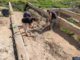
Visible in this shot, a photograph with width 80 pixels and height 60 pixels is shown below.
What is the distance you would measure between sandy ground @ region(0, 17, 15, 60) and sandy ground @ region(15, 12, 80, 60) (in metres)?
0.64

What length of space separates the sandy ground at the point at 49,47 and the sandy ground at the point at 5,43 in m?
0.64

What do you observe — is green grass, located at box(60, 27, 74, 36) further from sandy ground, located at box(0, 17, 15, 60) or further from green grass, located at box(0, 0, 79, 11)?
green grass, located at box(0, 0, 79, 11)

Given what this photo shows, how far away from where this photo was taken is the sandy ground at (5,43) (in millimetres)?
8323

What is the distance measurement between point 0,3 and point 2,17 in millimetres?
5275

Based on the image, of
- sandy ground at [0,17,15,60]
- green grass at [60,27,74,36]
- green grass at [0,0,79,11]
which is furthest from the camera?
green grass at [0,0,79,11]

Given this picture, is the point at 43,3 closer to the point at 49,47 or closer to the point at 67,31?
the point at 67,31

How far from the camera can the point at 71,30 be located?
Answer: 10.9 meters

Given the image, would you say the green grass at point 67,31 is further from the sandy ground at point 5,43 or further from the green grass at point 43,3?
the green grass at point 43,3

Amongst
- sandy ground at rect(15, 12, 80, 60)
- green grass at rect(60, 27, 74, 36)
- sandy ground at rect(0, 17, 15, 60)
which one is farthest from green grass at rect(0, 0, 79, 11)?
sandy ground at rect(15, 12, 80, 60)

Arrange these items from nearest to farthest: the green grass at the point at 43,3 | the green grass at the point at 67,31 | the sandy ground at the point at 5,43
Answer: the sandy ground at the point at 5,43 → the green grass at the point at 67,31 → the green grass at the point at 43,3

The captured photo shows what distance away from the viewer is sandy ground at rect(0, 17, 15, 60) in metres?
8.32

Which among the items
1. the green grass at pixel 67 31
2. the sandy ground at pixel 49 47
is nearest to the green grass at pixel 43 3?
the green grass at pixel 67 31

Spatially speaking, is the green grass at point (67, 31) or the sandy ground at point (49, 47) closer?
the sandy ground at point (49, 47)

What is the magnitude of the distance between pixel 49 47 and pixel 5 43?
1.81 meters
